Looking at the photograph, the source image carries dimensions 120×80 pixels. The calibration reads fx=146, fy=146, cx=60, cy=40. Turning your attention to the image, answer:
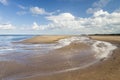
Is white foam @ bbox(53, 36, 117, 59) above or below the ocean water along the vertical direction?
below

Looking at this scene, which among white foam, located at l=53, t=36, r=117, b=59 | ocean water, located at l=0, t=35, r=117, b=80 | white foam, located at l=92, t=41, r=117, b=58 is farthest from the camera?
white foam, located at l=53, t=36, r=117, b=59

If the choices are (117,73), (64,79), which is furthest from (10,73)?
(117,73)

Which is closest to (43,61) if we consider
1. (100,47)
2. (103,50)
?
(103,50)

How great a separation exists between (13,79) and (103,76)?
14.6 feet

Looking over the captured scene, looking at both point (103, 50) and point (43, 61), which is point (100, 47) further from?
point (43, 61)

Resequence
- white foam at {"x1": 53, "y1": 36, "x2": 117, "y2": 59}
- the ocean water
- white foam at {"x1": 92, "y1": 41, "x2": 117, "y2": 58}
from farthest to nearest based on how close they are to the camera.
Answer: white foam at {"x1": 53, "y1": 36, "x2": 117, "y2": 59}, white foam at {"x1": 92, "y1": 41, "x2": 117, "y2": 58}, the ocean water

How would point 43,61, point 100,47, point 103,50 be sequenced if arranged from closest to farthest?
1. point 43,61
2. point 103,50
3. point 100,47

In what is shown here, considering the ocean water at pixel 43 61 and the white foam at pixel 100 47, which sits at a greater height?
the ocean water at pixel 43 61

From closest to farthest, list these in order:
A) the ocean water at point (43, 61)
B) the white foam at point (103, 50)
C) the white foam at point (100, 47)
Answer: the ocean water at point (43, 61)
the white foam at point (103, 50)
the white foam at point (100, 47)

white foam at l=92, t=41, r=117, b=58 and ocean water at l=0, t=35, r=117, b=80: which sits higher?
ocean water at l=0, t=35, r=117, b=80

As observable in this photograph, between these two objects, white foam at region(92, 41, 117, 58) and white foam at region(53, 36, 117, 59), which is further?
white foam at region(53, 36, 117, 59)

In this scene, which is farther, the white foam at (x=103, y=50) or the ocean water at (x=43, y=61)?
the white foam at (x=103, y=50)

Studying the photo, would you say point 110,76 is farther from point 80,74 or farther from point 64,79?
point 64,79

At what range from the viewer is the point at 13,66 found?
9.93 m
